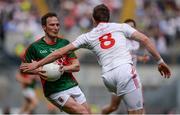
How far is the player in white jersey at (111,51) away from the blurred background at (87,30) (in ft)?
28.7

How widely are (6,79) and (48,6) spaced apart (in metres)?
4.52

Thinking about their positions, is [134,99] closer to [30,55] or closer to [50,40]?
[50,40]

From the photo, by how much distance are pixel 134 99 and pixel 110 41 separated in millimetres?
1007

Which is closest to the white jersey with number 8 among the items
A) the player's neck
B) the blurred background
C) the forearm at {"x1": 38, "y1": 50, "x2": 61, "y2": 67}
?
the forearm at {"x1": 38, "y1": 50, "x2": 61, "y2": 67}

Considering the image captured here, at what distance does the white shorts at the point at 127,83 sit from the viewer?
12227 millimetres

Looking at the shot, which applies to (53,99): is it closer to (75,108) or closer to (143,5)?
(75,108)

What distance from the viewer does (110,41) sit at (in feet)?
40.0

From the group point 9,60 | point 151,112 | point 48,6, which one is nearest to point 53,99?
point 151,112

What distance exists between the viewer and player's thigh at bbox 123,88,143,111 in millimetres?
12320

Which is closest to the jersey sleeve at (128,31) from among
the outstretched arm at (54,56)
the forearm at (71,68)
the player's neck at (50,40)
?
the outstretched arm at (54,56)

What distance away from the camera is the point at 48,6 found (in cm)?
2778

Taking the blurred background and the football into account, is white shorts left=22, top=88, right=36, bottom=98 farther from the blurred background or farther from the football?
the football

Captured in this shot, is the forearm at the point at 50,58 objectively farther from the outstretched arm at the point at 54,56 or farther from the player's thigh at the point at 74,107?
the player's thigh at the point at 74,107

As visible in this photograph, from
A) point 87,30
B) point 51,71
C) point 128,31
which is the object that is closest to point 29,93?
point 87,30
